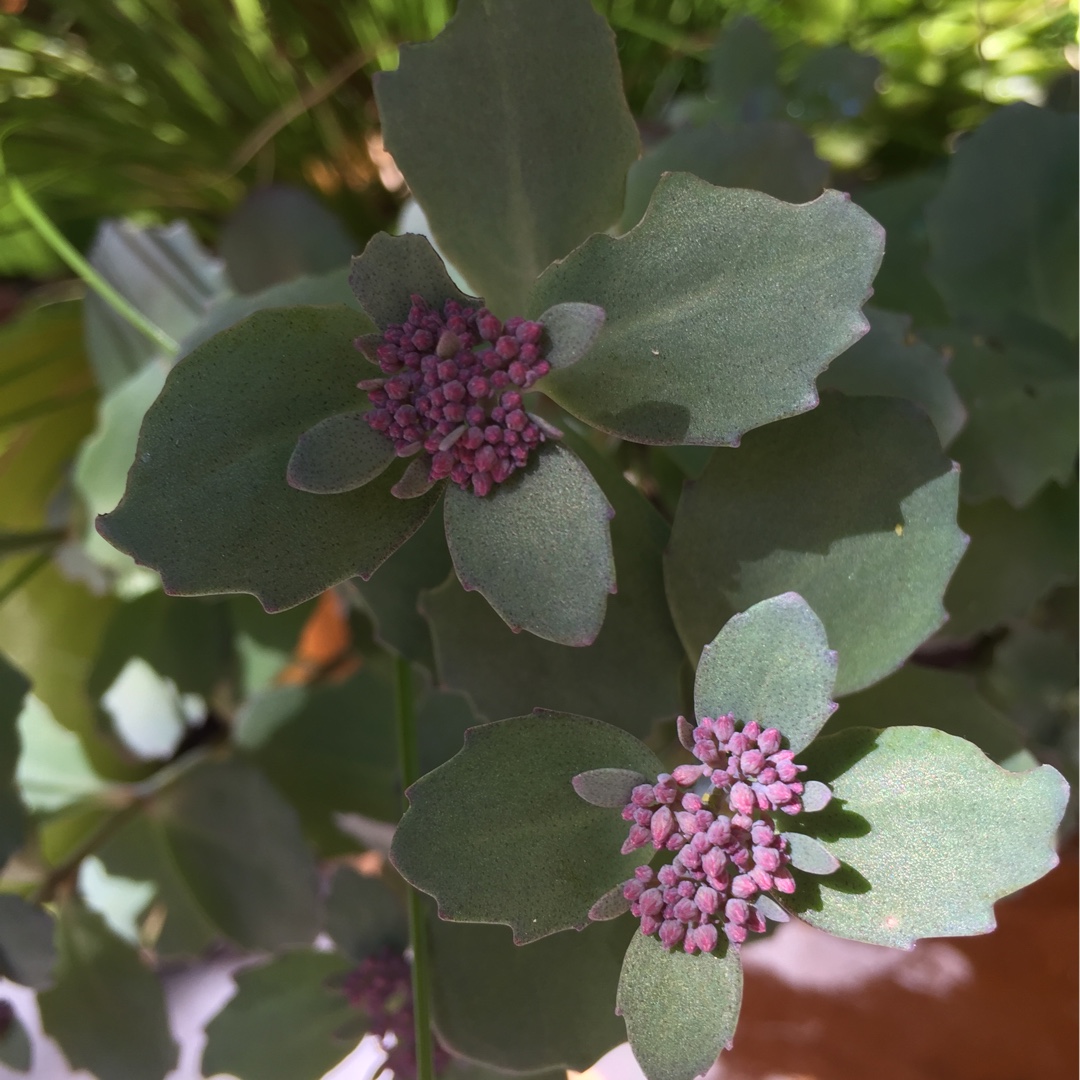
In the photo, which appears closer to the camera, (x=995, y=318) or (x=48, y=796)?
(x=995, y=318)

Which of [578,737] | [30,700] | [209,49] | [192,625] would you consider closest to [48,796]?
[30,700]

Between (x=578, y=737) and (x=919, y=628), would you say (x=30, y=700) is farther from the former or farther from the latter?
(x=919, y=628)

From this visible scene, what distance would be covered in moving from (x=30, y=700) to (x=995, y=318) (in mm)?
837

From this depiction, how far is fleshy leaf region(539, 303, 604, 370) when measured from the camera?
35cm

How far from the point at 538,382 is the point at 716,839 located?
0.21 metres

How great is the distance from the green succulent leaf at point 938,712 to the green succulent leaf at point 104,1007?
534 millimetres

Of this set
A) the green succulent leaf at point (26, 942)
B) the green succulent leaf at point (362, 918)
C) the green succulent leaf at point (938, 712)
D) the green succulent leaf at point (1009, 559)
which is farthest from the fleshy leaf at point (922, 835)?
the green succulent leaf at point (26, 942)

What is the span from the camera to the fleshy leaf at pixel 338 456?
1.13 feet

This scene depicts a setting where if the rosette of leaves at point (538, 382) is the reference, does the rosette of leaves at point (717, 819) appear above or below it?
below

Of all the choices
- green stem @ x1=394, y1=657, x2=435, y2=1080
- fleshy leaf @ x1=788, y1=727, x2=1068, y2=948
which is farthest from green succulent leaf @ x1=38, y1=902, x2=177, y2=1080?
fleshy leaf @ x1=788, y1=727, x2=1068, y2=948

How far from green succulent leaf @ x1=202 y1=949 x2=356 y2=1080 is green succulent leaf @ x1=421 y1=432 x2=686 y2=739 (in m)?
0.26

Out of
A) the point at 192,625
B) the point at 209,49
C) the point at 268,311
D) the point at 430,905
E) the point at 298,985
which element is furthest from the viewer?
the point at 209,49

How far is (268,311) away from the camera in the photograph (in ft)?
1.16

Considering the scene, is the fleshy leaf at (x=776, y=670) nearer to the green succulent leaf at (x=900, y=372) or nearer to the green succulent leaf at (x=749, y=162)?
the green succulent leaf at (x=900, y=372)
